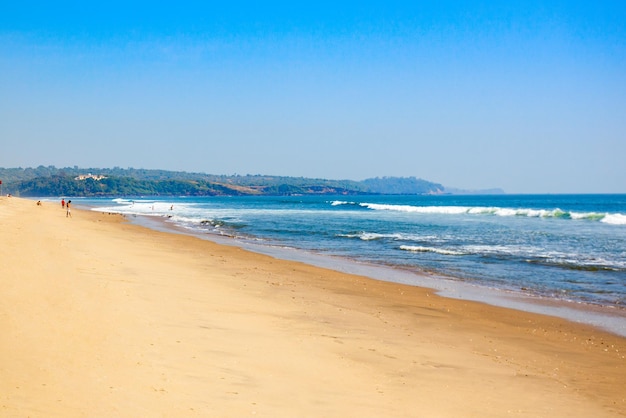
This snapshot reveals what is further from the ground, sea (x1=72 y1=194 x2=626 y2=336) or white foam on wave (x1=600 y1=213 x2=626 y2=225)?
white foam on wave (x1=600 y1=213 x2=626 y2=225)

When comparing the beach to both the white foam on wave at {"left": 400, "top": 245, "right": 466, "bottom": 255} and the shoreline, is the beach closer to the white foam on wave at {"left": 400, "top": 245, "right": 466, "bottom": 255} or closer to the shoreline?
the shoreline

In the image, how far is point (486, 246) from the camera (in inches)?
1064

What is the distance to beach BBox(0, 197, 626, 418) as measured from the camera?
551cm

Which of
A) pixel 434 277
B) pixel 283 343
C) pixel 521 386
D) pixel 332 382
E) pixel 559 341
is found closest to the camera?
pixel 332 382

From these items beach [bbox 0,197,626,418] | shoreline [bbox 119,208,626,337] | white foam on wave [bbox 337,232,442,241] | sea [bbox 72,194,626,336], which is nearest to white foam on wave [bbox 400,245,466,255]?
sea [bbox 72,194,626,336]

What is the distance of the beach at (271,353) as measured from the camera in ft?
18.1

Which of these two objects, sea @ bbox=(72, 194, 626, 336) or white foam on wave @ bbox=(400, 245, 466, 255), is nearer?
sea @ bbox=(72, 194, 626, 336)

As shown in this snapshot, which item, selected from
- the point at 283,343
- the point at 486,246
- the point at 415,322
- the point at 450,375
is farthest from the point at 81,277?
the point at 486,246

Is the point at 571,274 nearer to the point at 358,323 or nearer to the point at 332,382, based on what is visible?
the point at 358,323

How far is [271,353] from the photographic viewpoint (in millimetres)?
7480

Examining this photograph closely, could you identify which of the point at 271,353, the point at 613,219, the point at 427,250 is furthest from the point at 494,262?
the point at 613,219

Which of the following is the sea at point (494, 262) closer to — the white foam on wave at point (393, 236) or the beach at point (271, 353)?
the white foam on wave at point (393, 236)

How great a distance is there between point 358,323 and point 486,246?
18578 millimetres

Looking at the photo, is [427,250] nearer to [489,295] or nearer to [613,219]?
[489,295]
